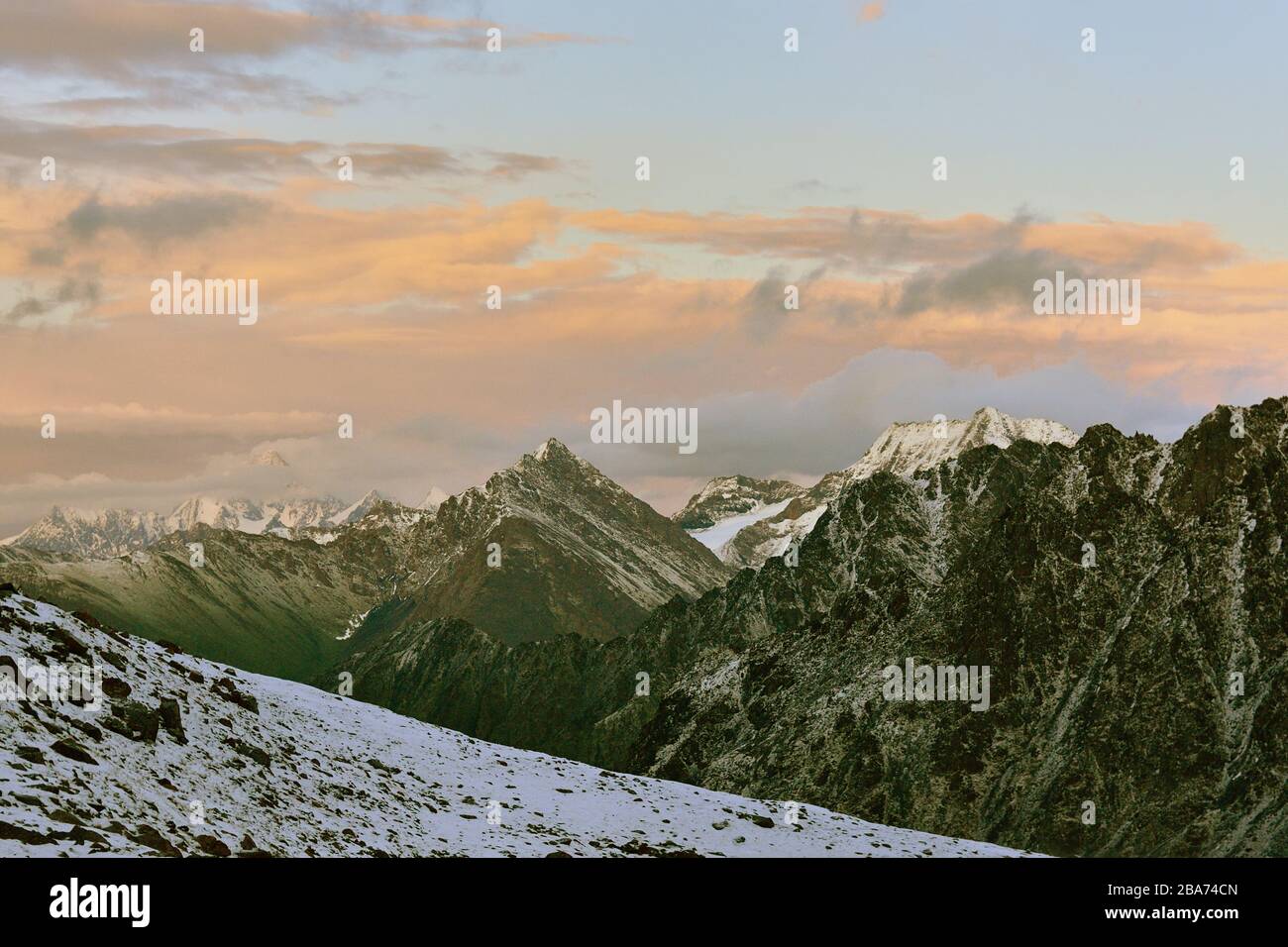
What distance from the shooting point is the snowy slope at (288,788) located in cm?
4538

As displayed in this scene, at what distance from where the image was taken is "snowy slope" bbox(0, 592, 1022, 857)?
45.4 metres

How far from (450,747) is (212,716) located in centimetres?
1585

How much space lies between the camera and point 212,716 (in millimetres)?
59219

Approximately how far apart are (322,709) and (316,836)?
860 inches

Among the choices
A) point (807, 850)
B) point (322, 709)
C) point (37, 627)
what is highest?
point (37, 627)

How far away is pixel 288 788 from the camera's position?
55.7 m
